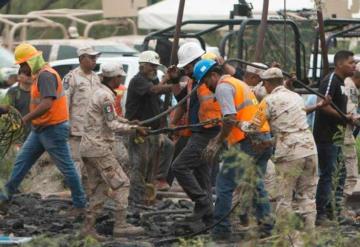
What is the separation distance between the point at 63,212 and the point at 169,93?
76.1 inches

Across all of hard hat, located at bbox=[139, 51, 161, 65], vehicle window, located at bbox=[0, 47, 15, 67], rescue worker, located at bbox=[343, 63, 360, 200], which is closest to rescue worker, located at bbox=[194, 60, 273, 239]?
rescue worker, located at bbox=[343, 63, 360, 200]

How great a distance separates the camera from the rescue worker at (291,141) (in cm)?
1255

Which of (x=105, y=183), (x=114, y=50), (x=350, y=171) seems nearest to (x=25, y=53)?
(x=105, y=183)

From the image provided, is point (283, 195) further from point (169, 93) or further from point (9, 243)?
point (169, 93)

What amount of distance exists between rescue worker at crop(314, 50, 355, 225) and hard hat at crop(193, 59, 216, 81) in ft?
6.29

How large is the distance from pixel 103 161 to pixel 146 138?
2831 millimetres

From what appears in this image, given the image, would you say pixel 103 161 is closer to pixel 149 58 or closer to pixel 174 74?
pixel 174 74

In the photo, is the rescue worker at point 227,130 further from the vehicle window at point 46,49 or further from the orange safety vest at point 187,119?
the vehicle window at point 46,49

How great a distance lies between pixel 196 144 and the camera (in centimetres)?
1383

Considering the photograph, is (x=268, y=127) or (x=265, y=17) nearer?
(x=268, y=127)

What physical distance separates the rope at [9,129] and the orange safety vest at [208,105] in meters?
1.86

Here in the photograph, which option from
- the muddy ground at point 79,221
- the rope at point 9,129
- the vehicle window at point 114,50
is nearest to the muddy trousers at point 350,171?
the muddy ground at point 79,221

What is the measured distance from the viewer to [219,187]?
13.2 meters

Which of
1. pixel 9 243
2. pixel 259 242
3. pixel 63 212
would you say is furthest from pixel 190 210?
pixel 259 242
